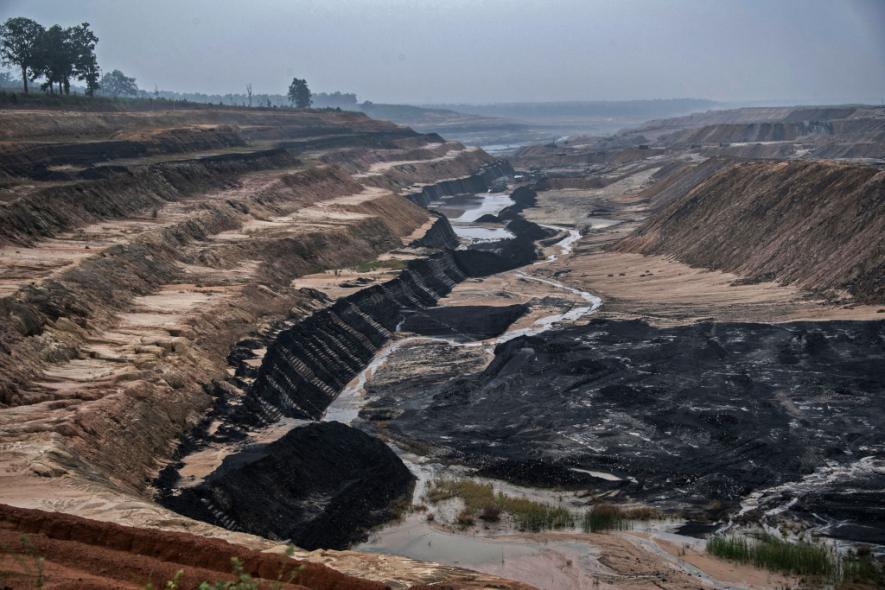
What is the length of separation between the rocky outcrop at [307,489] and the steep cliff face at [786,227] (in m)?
25.5

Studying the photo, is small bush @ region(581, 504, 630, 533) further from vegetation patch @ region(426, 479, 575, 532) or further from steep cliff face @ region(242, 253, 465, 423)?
steep cliff face @ region(242, 253, 465, 423)

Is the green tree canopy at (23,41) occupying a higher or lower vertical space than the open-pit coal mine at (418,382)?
higher

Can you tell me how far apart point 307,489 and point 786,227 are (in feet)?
126

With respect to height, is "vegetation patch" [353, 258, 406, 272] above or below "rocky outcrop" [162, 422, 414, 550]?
above

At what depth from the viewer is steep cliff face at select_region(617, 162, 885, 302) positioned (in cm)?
4691

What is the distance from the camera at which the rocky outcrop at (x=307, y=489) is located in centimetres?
2314

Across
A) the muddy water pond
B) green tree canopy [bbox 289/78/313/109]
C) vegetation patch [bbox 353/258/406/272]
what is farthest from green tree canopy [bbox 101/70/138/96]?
vegetation patch [bbox 353/258/406/272]

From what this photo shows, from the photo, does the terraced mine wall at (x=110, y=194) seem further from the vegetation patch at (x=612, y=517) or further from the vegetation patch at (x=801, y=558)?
the vegetation patch at (x=801, y=558)

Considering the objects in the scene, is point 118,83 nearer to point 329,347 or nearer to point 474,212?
point 474,212

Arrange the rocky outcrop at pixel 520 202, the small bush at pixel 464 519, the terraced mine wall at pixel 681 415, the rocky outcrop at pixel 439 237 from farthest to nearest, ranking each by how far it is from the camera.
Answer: the rocky outcrop at pixel 520 202, the rocky outcrop at pixel 439 237, the terraced mine wall at pixel 681 415, the small bush at pixel 464 519

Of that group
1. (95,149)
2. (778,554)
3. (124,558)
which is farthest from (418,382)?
(95,149)

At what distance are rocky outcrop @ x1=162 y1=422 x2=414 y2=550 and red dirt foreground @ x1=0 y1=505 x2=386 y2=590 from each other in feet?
17.3

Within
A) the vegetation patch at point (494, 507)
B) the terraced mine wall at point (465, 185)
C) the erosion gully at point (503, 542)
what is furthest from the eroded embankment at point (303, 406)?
the terraced mine wall at point (465, 185)

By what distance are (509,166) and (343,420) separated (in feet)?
382
